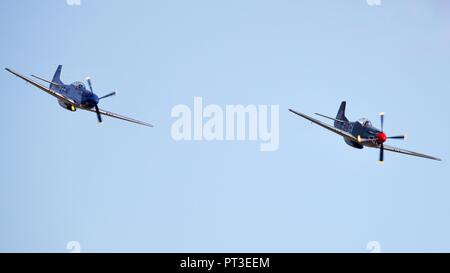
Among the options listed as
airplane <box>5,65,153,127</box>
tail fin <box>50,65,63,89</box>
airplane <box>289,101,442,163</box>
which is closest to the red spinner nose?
airplane <box>289,101,442,163</box>

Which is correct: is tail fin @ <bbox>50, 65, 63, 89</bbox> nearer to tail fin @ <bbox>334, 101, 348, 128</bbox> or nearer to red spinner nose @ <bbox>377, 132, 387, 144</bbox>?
tail fin @ <bbox>334, 101, 348, 128</bbox>

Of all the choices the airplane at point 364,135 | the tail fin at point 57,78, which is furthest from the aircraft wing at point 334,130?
the tail fin at point 57,78

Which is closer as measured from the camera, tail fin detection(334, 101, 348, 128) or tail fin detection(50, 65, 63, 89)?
tail fin detection(50, 65, 63, 89)

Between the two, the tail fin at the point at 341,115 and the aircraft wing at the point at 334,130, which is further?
the tail fin at the point at 341,115

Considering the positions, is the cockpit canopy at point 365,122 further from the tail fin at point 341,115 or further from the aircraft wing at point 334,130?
the tail fin at point 341,115

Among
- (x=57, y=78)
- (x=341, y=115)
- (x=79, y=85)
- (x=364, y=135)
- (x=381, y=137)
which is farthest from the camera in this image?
(x=341, y=115)

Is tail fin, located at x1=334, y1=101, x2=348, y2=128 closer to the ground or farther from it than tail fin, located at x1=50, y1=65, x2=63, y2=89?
closer to the ground

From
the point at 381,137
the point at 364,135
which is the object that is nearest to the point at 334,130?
the point at 364,135

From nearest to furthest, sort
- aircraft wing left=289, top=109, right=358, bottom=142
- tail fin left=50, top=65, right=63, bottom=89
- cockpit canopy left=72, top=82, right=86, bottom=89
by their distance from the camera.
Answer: aircraft wing left=289, top=109, right=358, bottom=142 → cockpit canopy left=72, top=82, right=86, bottom=89 → tail fin left=50, top=65, right=63, bottom=89

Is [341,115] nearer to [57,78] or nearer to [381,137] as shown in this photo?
[381,137]

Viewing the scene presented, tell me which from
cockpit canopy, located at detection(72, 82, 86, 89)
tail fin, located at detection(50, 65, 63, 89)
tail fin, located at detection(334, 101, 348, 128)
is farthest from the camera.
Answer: tail fin, located at detection(334, 101, 348, 128)

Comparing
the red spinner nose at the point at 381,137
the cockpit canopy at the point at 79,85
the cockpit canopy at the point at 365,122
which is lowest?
the red spinner nose at the point at 381,137
